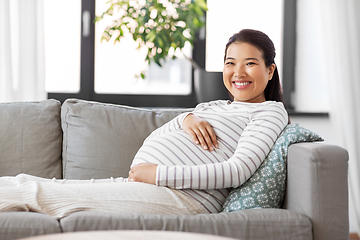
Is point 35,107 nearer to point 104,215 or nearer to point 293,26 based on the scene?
point 104,215

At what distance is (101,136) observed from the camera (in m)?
1.70

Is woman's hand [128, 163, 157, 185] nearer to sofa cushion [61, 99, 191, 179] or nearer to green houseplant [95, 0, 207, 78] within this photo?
sofa cushion [61, 99, 191, 179]

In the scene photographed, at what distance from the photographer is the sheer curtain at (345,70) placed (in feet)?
8.36

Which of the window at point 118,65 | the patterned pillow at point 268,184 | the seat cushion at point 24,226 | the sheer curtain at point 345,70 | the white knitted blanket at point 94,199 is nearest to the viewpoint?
the seat cushion at point 24,226

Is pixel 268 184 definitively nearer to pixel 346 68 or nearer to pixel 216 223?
pixel 216 223

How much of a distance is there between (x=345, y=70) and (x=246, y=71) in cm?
128

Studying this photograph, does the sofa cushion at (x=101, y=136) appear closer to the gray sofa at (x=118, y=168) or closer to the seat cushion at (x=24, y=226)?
the gray sofa at (x=118, y=168)

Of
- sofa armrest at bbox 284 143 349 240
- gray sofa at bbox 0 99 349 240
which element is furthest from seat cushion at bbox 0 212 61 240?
sofa armrest at bbox 284 143 349 240

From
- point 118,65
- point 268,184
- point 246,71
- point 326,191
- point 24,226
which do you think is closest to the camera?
point 24,226

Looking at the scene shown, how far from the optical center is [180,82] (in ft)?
9.29

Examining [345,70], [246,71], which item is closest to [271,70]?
[246,71]

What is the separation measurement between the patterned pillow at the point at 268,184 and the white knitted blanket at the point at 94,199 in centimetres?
12

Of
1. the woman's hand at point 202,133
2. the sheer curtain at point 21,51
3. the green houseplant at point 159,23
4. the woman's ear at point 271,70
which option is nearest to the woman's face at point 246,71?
the woman's ear at point 271,70

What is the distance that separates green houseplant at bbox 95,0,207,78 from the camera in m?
2.43
